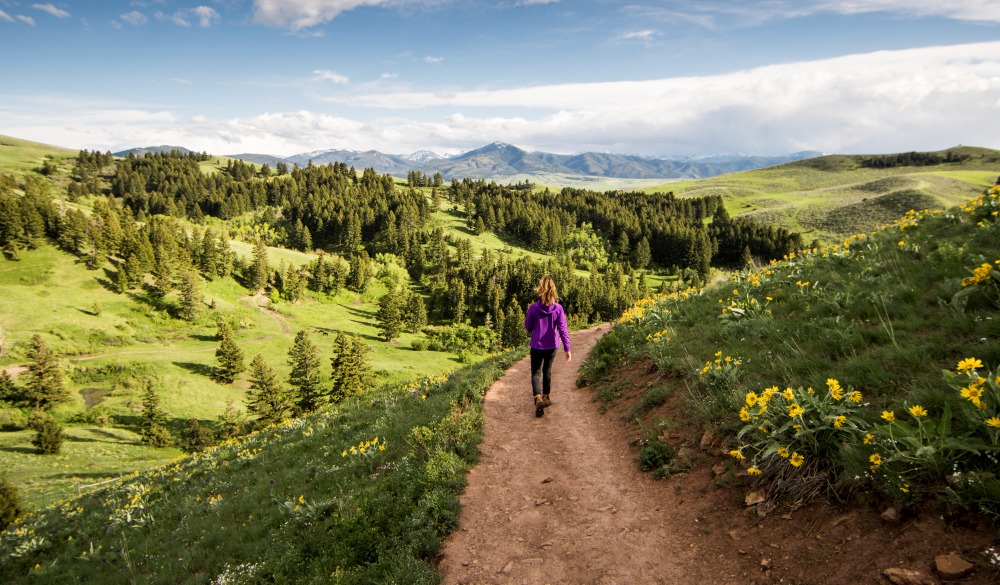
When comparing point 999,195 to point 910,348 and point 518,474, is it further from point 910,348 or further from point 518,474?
point 518,474

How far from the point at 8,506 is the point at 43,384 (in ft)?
146

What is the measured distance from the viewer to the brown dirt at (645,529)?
389 cm

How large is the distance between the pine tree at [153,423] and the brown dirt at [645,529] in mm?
51523

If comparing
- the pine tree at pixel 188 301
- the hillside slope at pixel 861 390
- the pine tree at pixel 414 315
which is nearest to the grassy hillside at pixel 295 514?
the hillside slope at pixel 861 390

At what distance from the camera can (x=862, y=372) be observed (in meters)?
5.47

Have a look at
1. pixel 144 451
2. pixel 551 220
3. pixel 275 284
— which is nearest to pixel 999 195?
pixel 144 451

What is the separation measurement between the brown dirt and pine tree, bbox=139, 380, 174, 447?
51523 millimetres

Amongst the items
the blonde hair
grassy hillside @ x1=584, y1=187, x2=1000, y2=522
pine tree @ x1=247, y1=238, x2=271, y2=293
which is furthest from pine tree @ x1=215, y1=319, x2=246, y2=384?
grassy hillside @ x1=584, y1=187, x2=1000, y2=522

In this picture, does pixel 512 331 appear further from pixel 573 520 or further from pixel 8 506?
pixel 573 520

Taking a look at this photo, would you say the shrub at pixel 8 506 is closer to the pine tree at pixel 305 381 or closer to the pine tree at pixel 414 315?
the pine tree at pixel 305 381

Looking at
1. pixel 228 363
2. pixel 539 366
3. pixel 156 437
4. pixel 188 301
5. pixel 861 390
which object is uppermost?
pixel 861 390

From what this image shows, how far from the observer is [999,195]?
9.12 metres

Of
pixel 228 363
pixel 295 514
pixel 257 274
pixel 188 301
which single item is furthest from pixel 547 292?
pixel 257 274

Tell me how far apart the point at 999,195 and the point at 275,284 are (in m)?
118
